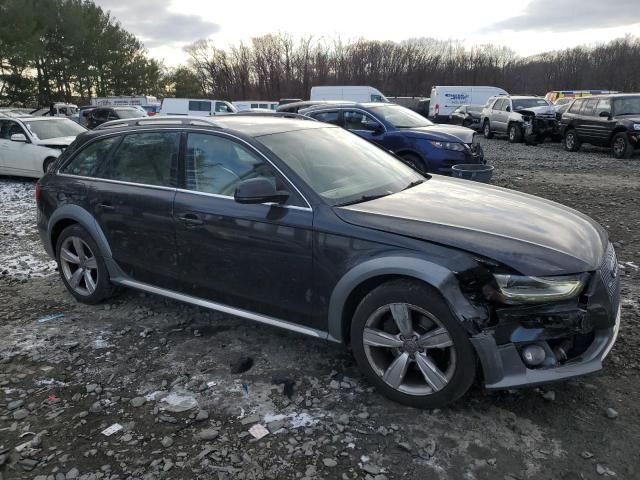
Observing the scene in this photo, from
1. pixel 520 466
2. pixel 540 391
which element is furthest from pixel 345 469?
pixel 540 391

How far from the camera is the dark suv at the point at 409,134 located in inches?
350

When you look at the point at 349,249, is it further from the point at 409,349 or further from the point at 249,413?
the point at 249,413

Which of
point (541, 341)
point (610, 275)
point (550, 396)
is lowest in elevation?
point (550, 396)

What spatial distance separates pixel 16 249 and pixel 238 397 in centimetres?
474

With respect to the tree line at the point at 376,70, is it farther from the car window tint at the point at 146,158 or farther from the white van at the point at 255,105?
the car window tint at the point at 146,158

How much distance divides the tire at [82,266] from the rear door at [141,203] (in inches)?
10.7

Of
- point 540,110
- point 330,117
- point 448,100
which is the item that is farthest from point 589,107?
point 448,100

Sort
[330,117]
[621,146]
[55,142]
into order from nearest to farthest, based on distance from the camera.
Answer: [330,117] → [55,142] → [621,146]

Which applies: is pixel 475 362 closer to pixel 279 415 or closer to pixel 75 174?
pixel 279 415

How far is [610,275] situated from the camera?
295 cm

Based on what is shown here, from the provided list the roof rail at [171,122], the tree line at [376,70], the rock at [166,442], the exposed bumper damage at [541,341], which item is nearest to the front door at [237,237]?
the roof rail at [171,122]

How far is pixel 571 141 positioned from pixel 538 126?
2.53 meters

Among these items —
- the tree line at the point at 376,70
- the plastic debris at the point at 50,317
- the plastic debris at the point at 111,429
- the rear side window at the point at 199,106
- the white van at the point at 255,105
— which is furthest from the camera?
the tree line at the point at 376,70

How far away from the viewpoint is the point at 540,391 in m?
3.10
